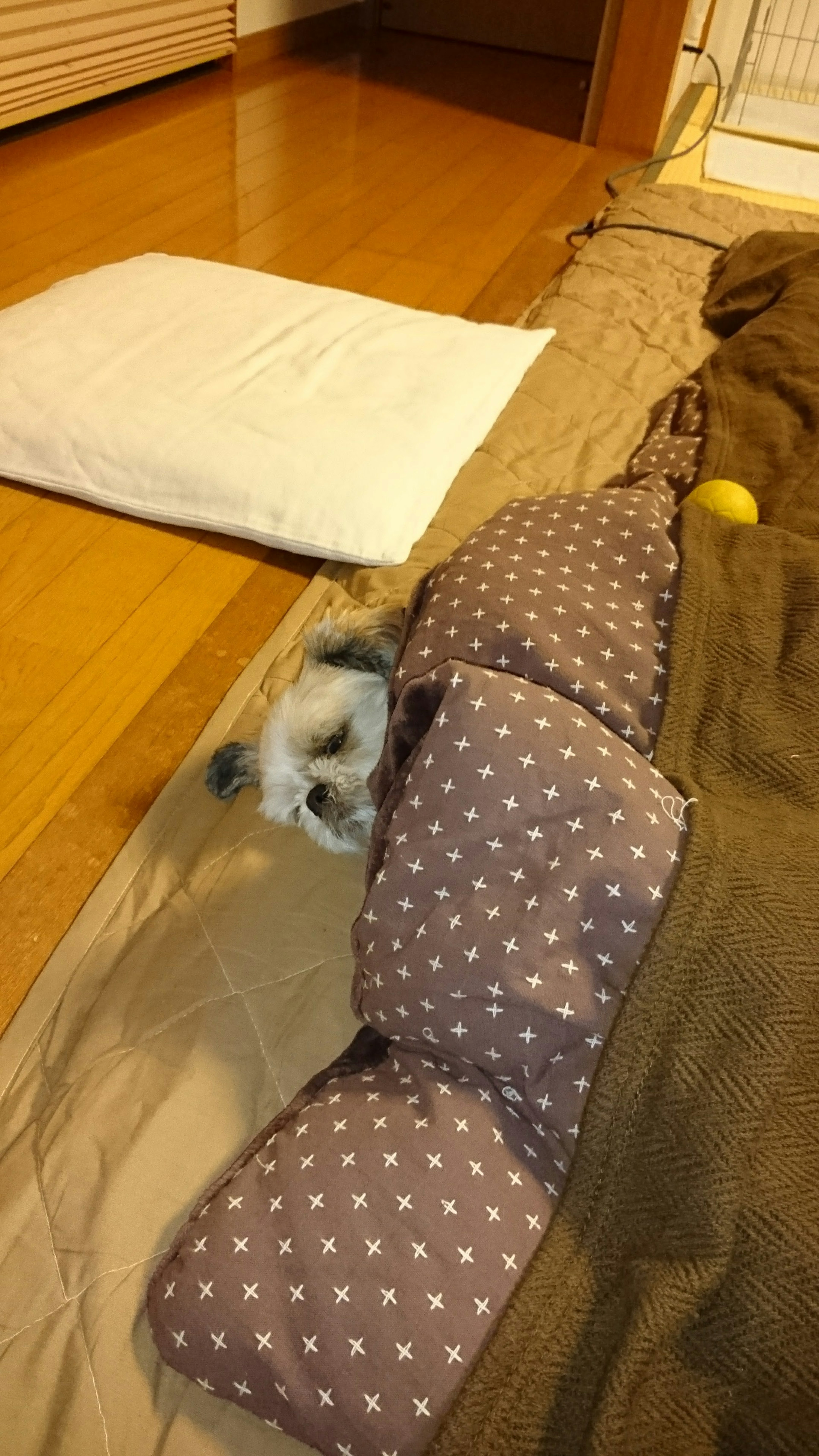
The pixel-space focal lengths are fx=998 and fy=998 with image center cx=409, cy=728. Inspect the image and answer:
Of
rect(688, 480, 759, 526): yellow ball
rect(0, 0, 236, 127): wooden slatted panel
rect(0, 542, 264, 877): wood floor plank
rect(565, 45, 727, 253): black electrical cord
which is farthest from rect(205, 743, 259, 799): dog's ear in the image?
rect(0, 0, 236, 127): wooden slatted panel

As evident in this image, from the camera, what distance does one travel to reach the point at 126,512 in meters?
1.75

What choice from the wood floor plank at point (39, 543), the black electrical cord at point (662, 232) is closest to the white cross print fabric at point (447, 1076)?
the wood floor plank at point (39, 543)

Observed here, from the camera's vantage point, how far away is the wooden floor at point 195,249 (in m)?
1.32

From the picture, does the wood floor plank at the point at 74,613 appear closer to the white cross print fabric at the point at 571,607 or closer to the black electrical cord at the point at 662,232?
the white cross print fabric at the point at 571,607

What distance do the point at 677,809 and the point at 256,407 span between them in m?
1.21

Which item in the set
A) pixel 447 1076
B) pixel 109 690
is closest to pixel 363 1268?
pixel 447 1076

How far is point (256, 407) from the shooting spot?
1.76 metres

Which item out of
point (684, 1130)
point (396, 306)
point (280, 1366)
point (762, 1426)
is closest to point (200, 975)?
point (280, 1366)

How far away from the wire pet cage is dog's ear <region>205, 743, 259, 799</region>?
3128 millimetres

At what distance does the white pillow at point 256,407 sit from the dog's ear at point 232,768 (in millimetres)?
454

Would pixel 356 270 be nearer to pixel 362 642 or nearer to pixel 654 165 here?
pixel 654 165

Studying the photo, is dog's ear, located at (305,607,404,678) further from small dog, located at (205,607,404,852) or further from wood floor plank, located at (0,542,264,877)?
wood floor plank, located at (0,542,264,877)

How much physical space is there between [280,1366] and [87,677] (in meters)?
1.00

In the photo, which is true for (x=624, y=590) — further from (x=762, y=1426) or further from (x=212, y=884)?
(x=762, y=1426)
